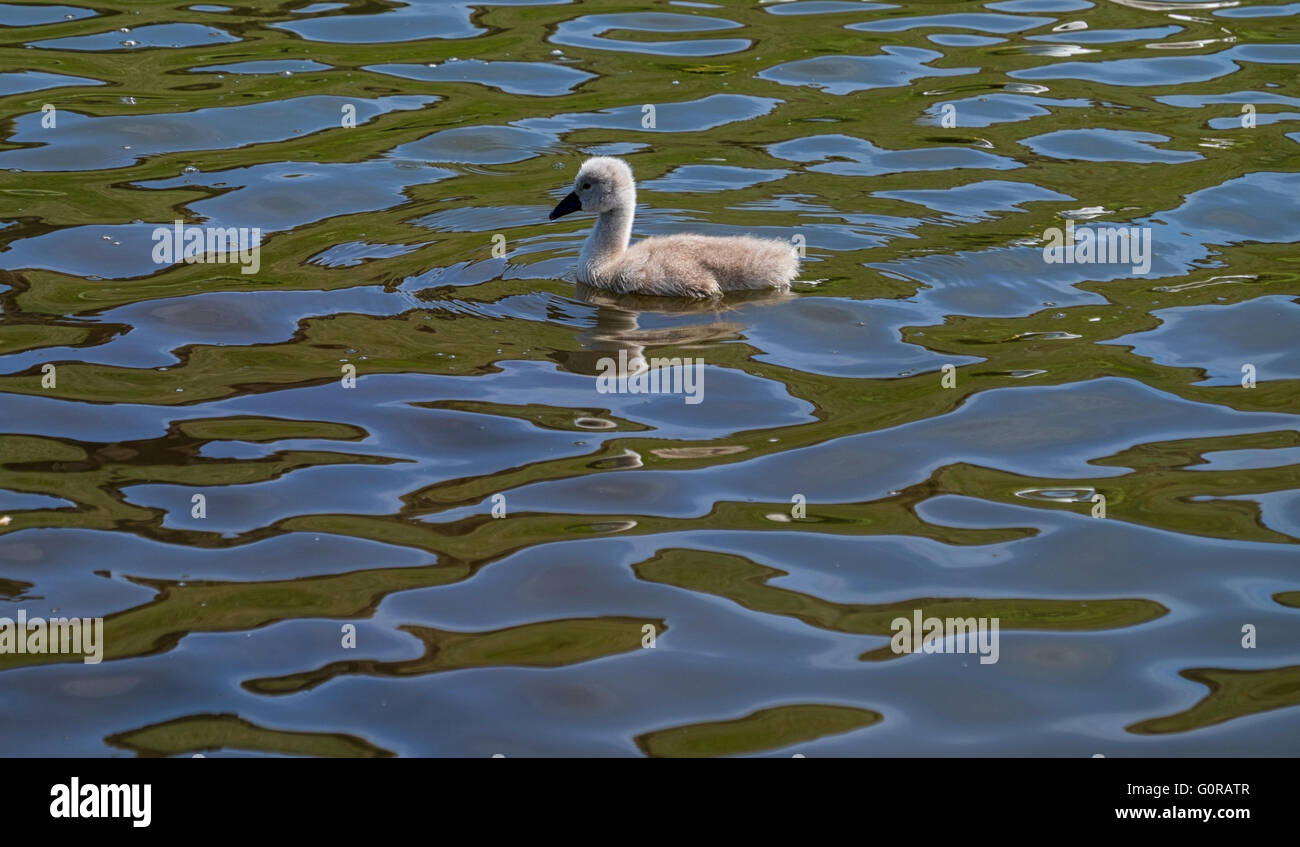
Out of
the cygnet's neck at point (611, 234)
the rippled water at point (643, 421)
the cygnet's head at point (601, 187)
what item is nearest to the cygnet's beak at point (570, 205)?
the cygnet's head at point (601, 187)

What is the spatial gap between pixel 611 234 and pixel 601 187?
276 millimetres

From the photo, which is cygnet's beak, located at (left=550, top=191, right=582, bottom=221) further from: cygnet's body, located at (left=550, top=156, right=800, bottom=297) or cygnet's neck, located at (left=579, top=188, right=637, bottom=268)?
cygnet's neck, located at (left=579, top=188, right=637, bottom=268)

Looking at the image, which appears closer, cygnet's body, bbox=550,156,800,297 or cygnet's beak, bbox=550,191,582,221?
cygnet's body, bbox=550,156,800,297

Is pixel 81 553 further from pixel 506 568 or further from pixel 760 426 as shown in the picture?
Answer: pixel 760 426

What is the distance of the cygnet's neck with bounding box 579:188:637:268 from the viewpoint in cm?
905

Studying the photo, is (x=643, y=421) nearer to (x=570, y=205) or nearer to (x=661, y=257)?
(x=661, y=257)

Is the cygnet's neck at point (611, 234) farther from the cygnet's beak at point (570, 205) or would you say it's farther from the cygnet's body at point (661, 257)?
the cygnet's beak at point (570, 205)

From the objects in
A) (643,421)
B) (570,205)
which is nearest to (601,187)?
(570,205)

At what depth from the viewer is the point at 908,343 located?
799cm

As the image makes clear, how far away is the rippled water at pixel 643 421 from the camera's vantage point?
5289 mm

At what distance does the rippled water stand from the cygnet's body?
16cm

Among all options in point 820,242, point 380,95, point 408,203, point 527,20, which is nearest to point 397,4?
point 527,20

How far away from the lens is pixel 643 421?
705 centimetres

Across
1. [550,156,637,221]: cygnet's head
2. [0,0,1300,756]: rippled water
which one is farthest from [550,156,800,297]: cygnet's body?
[0,0,1300,756]: rippled water
